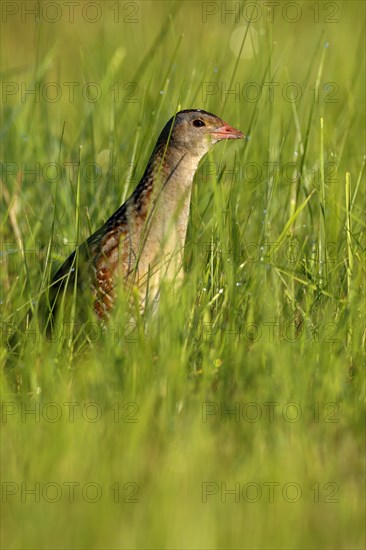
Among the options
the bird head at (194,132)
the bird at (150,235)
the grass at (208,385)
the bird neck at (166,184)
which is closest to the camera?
the grass at (208,385)

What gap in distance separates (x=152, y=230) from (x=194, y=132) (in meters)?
0.56

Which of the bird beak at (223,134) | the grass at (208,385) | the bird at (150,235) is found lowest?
the grass at (208,385)

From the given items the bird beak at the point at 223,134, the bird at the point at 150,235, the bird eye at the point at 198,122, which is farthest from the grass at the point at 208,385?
the bird eye at the point at 198,122

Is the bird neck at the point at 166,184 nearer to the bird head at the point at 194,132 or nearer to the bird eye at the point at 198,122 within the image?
the bird head at the point at 194,132

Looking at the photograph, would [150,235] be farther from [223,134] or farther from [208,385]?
[208,385]

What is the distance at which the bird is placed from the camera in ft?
15.8

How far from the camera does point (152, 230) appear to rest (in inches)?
198

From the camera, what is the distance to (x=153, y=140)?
602 cm

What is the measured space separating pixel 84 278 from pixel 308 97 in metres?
4.65

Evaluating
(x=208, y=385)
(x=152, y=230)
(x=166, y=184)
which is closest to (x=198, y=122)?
(x=166, y=184)

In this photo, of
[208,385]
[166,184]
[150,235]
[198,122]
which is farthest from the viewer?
Answer: [198,122]

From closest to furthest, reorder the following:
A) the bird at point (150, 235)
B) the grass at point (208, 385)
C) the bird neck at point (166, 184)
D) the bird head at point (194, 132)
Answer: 1. the grass at point (208, 385)
2. the bird at point (150, 235)
3. the bird neck at point (166, 184)
4. the bird head at point (194, 132)

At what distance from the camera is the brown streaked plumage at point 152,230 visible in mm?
4836

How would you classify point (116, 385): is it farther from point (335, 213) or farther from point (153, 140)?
point (153, 140)
